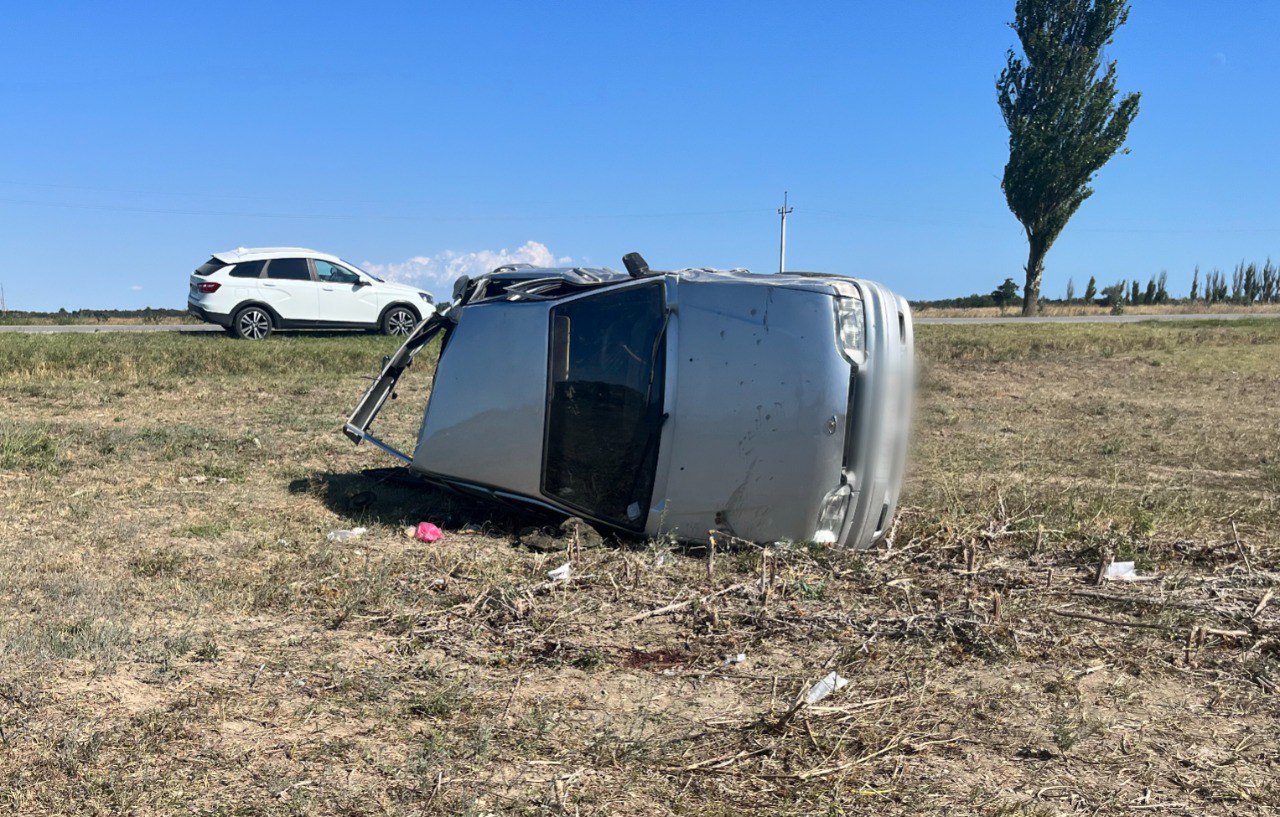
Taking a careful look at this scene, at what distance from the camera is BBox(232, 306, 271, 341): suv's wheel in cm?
1967

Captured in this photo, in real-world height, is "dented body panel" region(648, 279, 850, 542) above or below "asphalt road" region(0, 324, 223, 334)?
below

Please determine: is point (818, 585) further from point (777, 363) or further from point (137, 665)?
point (137, 665)

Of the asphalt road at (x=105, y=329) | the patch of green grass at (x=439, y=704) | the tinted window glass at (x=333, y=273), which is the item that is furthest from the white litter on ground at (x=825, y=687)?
the asphalt road at (x=105, y=329)

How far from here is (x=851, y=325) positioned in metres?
5.47

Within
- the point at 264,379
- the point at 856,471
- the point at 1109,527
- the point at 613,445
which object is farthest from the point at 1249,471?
the point at 264,379

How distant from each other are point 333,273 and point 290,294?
869 millimetres

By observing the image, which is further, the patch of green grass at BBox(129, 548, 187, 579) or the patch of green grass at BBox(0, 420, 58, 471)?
the patch of green grass at BBox(0, 420, 58, 471)

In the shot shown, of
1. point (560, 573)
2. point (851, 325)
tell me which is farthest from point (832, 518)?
point (560, 573)

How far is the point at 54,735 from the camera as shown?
3.38 meters

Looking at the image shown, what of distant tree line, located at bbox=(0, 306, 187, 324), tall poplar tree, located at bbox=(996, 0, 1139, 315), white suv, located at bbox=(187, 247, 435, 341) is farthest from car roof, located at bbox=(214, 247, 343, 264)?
tall poplar tree, located at bbox=(996, 0, 1139, 315)

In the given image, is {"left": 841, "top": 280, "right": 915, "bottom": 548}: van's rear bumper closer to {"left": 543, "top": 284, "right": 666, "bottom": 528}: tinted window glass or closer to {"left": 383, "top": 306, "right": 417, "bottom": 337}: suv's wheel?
{"left": 543, "top": 284, "right": 666, "bottom": 528}: tinted window glass

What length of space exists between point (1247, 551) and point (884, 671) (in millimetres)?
2848

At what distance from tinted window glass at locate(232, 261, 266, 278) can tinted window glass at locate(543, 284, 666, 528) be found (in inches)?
607

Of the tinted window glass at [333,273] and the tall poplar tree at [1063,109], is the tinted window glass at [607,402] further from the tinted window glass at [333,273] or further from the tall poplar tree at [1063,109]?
the tall poplar tree at [1063,109]
